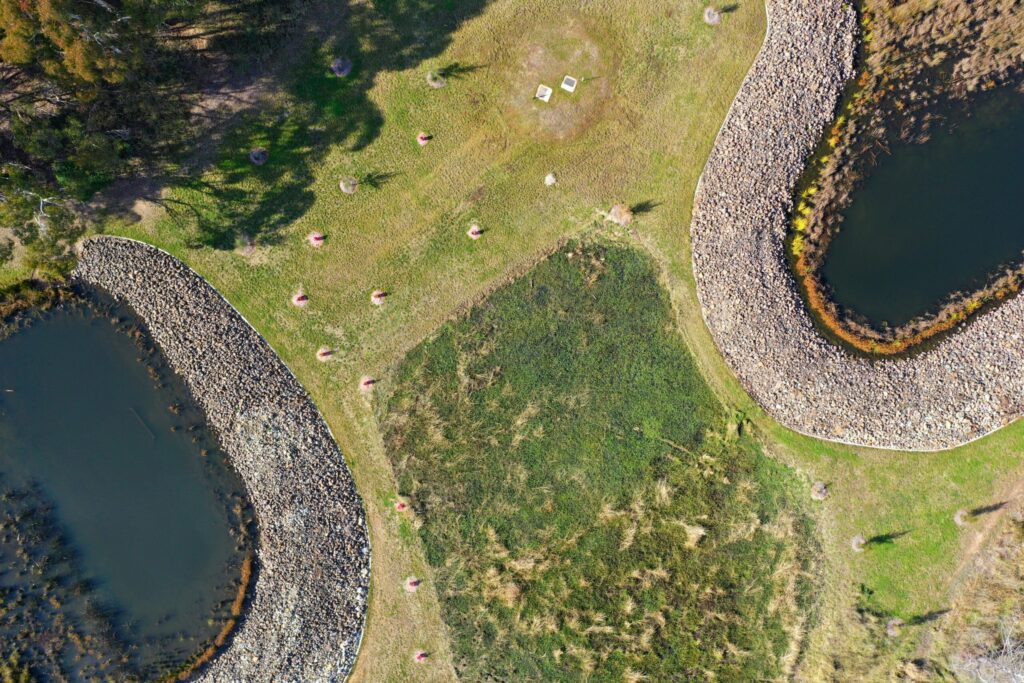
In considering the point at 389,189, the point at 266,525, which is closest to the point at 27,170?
the point at 389,189

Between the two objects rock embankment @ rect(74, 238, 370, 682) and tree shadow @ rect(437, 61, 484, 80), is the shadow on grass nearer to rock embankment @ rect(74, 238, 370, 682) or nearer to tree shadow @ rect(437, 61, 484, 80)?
tree shadow @ rect(437, 61, 484, 80)

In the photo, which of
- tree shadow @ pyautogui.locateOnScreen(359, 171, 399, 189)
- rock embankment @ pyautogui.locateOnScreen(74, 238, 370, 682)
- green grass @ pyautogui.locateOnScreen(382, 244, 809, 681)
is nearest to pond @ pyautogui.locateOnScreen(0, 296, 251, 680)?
rock embankment @ pyautogui.locateOnScreen(74, 238, 370, 682)

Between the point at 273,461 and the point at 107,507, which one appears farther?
the point at 107,507

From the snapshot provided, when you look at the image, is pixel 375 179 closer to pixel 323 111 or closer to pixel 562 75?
pixel 323 111

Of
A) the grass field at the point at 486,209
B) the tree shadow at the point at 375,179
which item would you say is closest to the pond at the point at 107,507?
the grass field at the point at 486,209

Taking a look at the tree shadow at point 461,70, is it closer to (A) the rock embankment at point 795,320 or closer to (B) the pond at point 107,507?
(A) the rock embankment at point 795,320

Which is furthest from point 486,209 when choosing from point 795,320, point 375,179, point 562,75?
point 795,320
